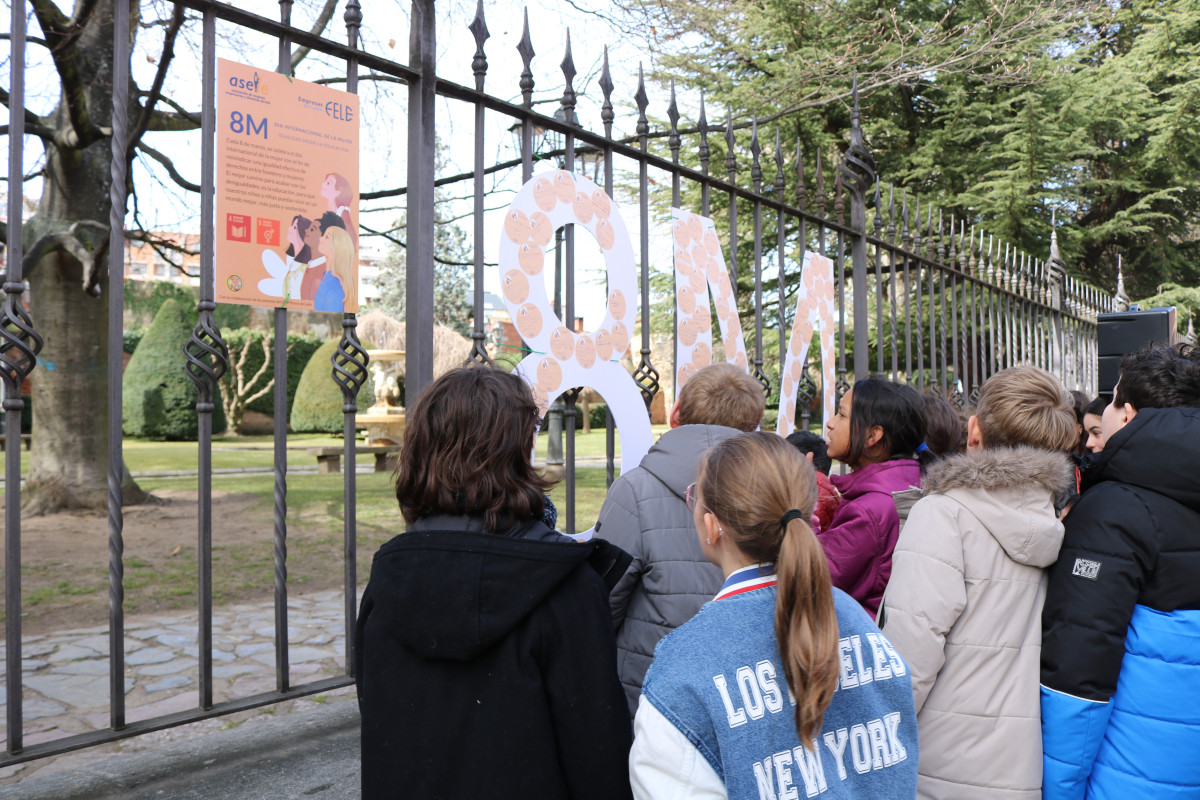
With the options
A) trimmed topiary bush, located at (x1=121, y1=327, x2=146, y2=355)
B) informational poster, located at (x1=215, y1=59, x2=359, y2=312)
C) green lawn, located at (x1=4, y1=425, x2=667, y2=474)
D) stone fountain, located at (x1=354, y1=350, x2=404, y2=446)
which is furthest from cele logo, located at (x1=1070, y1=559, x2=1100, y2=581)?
trimmed topiary bush, located at (x1=121, y1=327, x2=146, y2=355)

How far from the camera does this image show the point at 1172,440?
204 centimetres

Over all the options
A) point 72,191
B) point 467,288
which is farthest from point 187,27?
point 467,288

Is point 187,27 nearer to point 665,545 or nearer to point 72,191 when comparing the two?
point 72,191

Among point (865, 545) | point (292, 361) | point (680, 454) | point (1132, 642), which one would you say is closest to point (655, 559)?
point (680, 454)

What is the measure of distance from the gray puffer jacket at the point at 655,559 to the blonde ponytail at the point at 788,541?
0.66 m

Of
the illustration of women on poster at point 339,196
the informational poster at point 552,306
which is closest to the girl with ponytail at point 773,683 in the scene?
the informational poster at point 552,306

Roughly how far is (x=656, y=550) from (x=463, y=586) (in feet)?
2.79

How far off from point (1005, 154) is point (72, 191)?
13067 millimetres

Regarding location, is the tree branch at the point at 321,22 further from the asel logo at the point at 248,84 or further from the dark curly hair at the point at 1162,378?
the dark curly hair at the point at 1162,378

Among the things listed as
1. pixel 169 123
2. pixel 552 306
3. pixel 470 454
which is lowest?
pixel 470 454

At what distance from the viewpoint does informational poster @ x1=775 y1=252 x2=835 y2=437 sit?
4559mm

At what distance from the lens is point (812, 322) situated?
15.7 feet

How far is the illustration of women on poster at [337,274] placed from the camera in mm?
2430

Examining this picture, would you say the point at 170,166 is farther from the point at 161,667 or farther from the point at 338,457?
the point at 338,457
